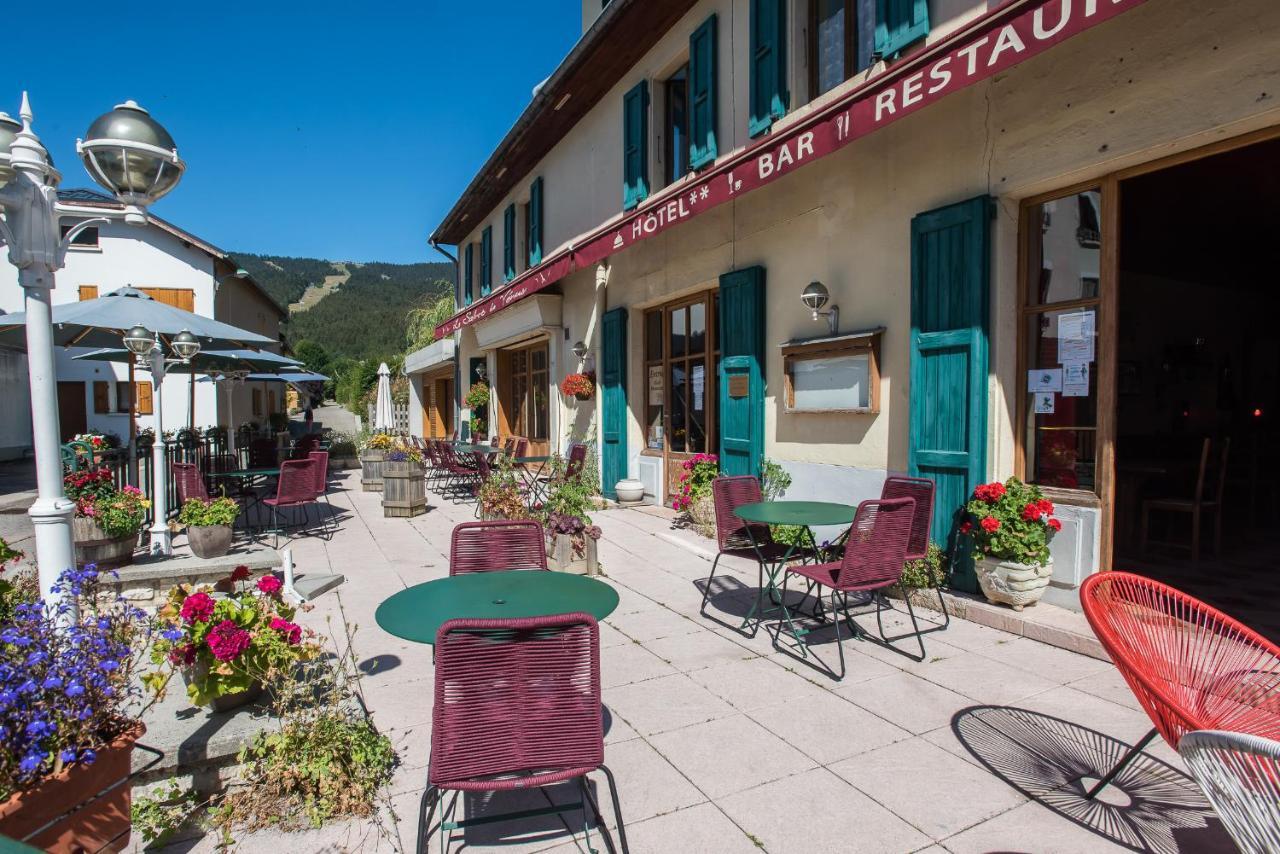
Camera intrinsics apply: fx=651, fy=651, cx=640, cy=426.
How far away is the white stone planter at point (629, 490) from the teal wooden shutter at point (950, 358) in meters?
4.23

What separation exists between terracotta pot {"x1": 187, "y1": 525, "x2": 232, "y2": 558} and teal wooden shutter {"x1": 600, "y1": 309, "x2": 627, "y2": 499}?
4.43 metres

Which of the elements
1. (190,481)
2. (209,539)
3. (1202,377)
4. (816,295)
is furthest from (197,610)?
(1202,377)

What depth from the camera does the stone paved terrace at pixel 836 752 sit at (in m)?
2.13

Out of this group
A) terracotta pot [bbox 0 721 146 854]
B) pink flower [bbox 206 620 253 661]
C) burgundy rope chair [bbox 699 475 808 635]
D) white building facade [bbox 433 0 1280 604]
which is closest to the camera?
terracotta pot [bbox 0 721 146 854]

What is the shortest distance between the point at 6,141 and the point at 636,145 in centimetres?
626

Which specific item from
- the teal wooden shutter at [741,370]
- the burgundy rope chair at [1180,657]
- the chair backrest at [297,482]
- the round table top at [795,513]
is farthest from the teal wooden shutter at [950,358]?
the chair backrest at [297,482]

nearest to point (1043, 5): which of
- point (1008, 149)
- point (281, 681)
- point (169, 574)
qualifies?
point (1008, 149)

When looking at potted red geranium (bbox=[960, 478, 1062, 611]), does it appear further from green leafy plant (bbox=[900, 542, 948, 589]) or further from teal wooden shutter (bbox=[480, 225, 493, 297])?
teal wooden shutter (bbox=[480, 225, 493, 297])

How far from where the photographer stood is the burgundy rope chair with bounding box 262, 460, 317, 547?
254 inches

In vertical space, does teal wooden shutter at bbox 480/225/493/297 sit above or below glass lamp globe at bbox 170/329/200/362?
above

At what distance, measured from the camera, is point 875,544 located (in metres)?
3.48

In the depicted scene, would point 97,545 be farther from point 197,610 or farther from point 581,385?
point 581,385

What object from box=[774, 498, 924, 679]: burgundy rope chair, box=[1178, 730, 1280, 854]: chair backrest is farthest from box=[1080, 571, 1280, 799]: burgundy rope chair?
box=[774, 498, 924, 679]: burgundy rope chair

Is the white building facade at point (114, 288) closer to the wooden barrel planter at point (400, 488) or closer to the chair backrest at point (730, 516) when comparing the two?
the wooden barrel planter at point (400, 488)
